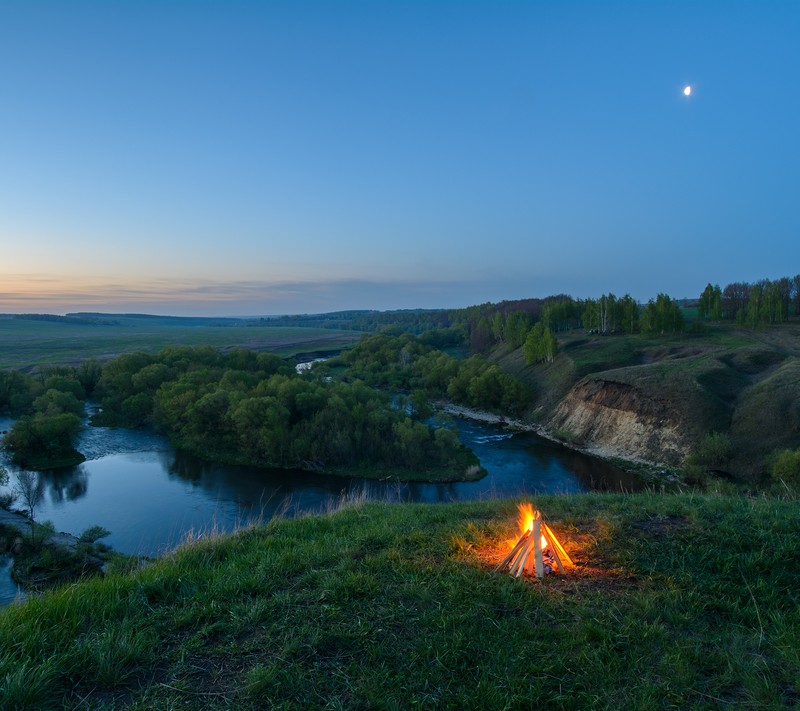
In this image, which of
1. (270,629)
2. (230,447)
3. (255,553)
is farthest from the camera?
(230,447)

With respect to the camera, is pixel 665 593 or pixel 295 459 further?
pixel 295 459

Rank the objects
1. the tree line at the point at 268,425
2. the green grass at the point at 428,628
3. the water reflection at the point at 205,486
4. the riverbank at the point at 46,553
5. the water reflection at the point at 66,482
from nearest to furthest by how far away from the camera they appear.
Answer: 1. the green grass at the point at 428,628
2. the riverbank at the point at 46,553
3. the water reflection at the point at 205,486
4. the water reflection at the point at 66,482
5. the tree line at the point at 268,425

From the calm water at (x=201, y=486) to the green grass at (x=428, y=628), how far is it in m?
17.5

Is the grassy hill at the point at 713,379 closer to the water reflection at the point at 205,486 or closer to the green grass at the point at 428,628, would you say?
the water reflection at the point at 205,486

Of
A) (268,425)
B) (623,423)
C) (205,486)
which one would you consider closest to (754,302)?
(623,423)

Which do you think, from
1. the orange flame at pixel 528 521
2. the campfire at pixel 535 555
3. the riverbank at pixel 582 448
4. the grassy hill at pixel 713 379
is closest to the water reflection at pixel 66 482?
the orange flame at pixel 528 521

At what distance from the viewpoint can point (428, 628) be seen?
430cm

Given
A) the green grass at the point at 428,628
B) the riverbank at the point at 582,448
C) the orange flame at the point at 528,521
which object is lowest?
the riverbank at the point at 582,448

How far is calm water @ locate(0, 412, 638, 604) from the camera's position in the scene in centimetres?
2466

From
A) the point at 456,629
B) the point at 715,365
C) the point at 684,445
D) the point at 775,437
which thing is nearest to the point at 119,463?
the point at 456,629

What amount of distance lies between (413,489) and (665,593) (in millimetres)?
27722

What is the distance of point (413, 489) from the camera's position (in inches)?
1243

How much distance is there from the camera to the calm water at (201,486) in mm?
24656

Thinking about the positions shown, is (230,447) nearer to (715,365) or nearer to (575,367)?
(575,367)
